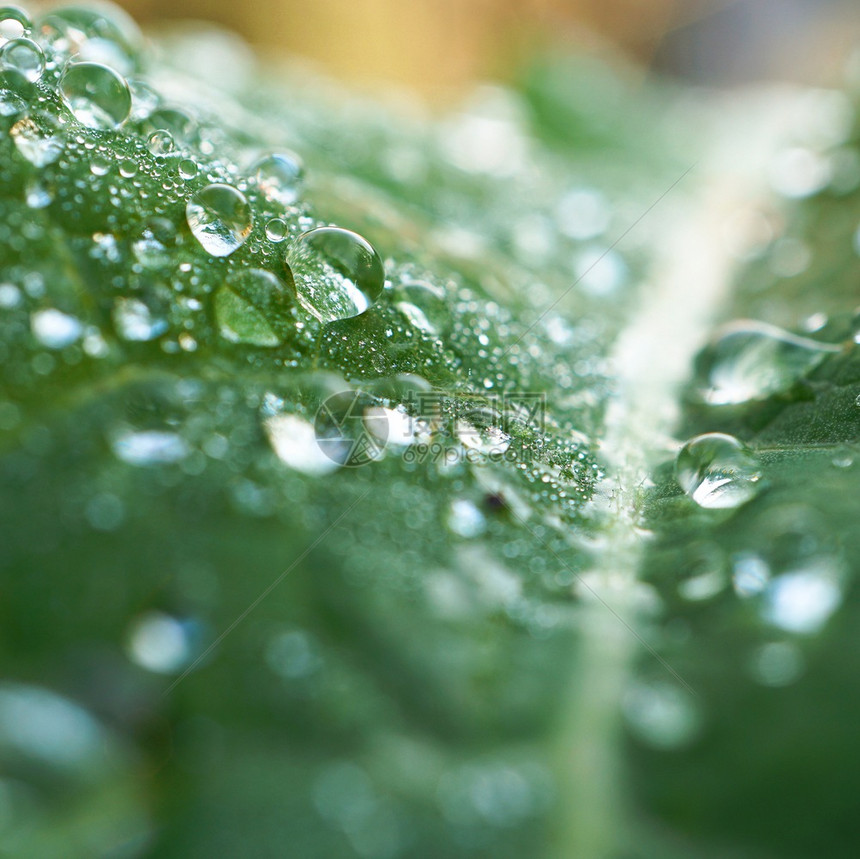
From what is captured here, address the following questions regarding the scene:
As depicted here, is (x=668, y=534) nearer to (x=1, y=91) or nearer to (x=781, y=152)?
(x=1, y=91)

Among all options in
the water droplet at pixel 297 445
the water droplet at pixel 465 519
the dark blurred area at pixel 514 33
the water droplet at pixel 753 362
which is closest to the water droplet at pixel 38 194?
the water droplet at pixel 297 445

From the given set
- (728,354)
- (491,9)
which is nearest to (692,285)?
(728,354)

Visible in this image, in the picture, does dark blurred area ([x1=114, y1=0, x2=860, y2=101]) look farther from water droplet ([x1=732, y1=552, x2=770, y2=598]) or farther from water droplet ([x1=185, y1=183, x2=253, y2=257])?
water droplet ([x1=732, y1=552, x2=770, y2=598])

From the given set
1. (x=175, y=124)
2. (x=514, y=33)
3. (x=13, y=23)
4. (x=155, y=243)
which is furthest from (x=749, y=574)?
(x=514, y=33)

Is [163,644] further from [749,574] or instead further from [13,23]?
[13,23]

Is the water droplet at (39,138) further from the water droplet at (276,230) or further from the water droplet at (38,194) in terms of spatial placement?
the water droplet at (276,230)

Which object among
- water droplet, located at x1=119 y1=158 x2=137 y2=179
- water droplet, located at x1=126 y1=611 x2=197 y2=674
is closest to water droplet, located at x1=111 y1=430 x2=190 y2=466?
water droplet, located at x1=126 y1=611 x2=197 y2=674
